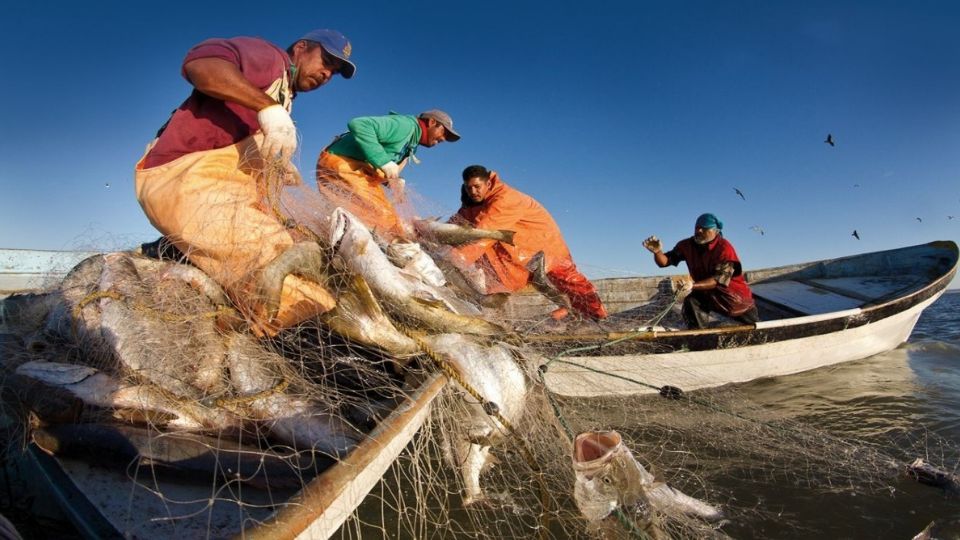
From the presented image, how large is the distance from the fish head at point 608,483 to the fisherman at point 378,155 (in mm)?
2679

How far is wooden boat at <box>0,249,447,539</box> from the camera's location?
1393mm

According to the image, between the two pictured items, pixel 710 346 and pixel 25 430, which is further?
pixel 710 346

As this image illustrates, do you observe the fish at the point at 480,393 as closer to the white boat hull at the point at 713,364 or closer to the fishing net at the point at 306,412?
the fishing net at the point at 306,412

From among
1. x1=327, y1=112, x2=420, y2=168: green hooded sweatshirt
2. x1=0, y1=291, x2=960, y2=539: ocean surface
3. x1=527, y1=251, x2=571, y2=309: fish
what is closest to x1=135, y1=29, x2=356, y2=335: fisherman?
x1=0, y1=291, x2=960, y2=539: ocean surface

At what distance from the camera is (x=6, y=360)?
2504mm

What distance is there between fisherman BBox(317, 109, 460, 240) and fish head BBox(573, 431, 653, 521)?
8.79ft

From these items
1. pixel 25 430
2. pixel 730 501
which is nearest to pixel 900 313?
pixel 730 501

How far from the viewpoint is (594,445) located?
2324mm

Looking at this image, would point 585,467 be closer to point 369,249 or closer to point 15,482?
point 369,249

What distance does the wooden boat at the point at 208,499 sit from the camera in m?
1.39

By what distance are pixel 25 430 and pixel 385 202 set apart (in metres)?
3.24

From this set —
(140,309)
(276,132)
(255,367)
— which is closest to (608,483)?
(255,367)

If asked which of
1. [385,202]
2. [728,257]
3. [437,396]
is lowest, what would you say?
[437,396]

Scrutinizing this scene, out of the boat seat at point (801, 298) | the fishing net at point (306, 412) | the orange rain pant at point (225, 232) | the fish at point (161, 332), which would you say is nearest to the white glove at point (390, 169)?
the fishing net at point (306, 412)
